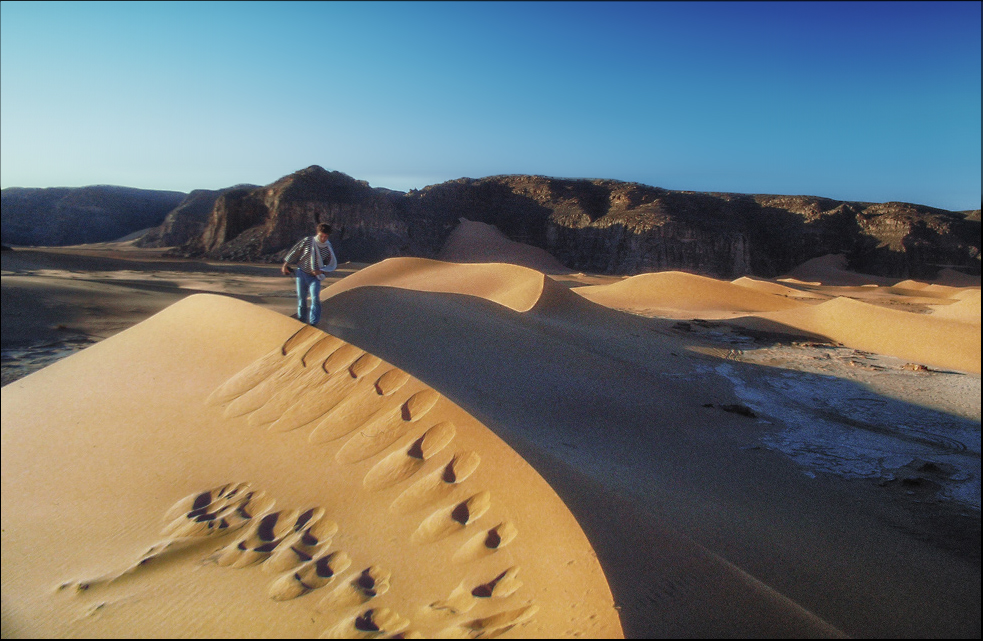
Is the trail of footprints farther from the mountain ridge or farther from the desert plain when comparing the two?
the mountain ridge

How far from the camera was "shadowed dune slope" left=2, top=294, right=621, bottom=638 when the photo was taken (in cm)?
181

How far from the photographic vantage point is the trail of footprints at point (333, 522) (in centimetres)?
177

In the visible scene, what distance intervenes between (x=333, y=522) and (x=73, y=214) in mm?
51392

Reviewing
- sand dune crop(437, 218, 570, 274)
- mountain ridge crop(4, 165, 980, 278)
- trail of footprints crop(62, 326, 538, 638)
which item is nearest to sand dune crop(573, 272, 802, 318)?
trail of footprints crop(62, 326, 538, 638)

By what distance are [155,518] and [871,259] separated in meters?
34.3

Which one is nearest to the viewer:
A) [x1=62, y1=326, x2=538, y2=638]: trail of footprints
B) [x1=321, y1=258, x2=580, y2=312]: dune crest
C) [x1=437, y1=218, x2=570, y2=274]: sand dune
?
[x1=62, y1=326, x2=538, y2=638]: trail of footprints

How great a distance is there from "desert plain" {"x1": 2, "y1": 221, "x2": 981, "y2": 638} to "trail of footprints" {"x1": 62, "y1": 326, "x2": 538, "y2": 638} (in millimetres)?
12

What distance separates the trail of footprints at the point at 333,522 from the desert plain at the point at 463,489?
12mm

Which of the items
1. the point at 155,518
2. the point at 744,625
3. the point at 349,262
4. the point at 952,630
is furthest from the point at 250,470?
the point at 349,262

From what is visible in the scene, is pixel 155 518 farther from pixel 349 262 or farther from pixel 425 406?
pixel 349 262

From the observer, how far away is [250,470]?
275 centimetres

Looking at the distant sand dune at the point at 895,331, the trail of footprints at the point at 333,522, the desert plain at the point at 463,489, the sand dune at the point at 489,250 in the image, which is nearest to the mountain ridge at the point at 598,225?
the sand dune at the point at 489,250

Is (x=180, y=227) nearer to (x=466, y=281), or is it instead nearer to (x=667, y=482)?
(x=466, y=281)

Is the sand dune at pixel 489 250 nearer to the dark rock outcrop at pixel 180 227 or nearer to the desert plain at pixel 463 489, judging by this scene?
the dark rock outcrop at pixel 180 227
